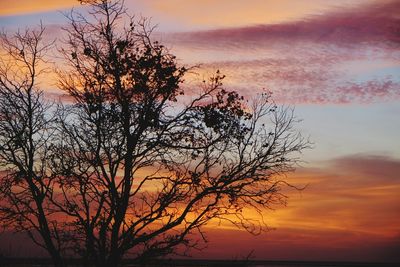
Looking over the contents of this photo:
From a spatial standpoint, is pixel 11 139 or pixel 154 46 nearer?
pixel 154 46

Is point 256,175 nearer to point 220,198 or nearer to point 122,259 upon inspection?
point 220,198

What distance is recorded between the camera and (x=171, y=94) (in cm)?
2075

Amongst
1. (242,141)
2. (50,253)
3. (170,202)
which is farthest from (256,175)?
(50,253)

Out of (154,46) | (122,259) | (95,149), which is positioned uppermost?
(154,46)

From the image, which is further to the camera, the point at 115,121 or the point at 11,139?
the point at 11,139

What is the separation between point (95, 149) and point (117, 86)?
88.7 inches

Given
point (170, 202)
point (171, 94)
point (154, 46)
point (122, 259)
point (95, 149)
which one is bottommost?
point (122, 259)

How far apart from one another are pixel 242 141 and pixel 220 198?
2086 millimetres

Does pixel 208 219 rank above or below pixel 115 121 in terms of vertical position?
below

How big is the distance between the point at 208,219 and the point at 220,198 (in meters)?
0.83

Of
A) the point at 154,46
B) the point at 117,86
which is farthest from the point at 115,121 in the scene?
the point at 154,46

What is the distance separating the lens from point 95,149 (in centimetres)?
2086

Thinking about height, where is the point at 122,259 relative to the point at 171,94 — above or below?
below

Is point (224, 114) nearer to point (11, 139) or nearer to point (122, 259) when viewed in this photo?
point (122, 259)
